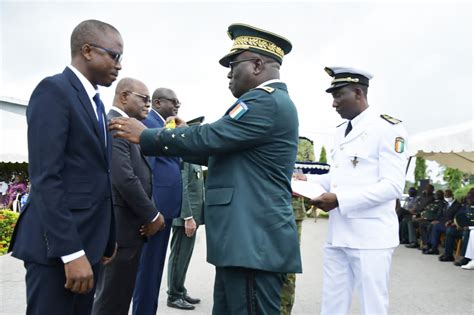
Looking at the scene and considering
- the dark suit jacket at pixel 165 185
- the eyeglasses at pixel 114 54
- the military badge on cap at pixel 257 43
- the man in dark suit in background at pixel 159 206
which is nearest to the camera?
the eyeglasses at pixel 114 54

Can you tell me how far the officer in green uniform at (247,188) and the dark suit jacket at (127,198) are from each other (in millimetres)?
894

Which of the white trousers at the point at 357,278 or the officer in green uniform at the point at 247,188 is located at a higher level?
the officer in green uniform at the point at 247,188

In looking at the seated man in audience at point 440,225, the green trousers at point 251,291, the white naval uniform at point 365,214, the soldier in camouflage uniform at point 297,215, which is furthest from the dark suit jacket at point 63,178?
the seated man in audience at point 440,225

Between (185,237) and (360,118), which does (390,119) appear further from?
(185,237)

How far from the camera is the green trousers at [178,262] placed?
200 inches

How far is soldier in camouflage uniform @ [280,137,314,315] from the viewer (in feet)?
13.5

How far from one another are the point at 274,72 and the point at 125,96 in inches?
56.3

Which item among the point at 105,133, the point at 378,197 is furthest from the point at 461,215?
the point at 105,133

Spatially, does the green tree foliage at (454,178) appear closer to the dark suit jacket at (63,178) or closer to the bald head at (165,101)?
the bald head at (165,101)

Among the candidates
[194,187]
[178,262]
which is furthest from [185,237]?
[194,187]

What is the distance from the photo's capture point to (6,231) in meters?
9.27

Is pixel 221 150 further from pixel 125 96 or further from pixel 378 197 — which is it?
pixel 125 96

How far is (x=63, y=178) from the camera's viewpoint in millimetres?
2014

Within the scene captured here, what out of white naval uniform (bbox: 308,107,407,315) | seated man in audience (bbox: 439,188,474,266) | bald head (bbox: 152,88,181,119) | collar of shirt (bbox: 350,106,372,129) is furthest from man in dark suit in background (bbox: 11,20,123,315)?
seated man in audience (bbox: 439,188,474,266)
